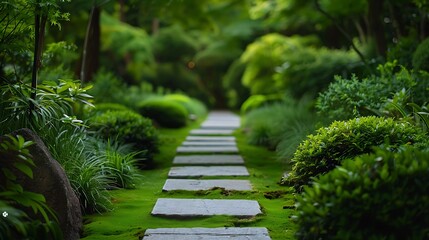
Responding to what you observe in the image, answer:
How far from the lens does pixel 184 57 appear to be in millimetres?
21172

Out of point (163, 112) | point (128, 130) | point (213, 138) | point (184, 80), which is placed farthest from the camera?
point (184, 80)

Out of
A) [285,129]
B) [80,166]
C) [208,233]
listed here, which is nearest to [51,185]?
[80,166]

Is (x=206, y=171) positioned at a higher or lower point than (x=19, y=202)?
lower

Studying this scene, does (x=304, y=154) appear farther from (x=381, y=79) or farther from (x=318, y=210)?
(x=381, y=79)

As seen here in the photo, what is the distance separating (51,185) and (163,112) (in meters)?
7.10

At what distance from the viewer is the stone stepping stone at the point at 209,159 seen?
6.13 meters

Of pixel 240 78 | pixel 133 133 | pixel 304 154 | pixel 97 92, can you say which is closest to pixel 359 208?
pixel 304 154

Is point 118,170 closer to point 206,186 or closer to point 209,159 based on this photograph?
point 206,186

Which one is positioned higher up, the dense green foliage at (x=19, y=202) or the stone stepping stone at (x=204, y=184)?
the dense green foliage at (x=19, y=202)

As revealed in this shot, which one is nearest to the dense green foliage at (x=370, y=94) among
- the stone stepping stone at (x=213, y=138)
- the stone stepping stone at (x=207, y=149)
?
the stone stepping stone at (x=207, y=149)

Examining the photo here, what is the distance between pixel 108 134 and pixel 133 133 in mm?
315

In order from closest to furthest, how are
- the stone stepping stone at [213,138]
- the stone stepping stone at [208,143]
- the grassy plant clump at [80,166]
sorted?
the grassy plant clump at [80,166] → the stone stepping stone at [208,143] → the stone stepping stone at [213,138]

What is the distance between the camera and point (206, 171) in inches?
220

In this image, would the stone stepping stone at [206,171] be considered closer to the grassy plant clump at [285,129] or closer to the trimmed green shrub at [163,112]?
the grassy plant clump at [285,129]
